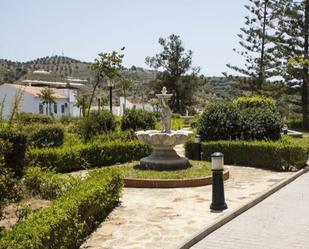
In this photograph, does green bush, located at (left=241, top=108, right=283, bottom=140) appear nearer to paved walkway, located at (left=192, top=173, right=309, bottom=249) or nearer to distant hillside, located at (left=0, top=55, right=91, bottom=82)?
paved walkway, located at (left=192, top=173, right=309, bottom=249)

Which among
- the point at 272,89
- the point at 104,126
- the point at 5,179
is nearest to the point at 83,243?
the point at 5,179

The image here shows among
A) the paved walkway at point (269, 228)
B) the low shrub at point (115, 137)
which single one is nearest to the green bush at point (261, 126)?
the low shrub at point (115, 137)

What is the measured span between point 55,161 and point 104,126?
30.3 ft

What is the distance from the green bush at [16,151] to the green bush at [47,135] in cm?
599

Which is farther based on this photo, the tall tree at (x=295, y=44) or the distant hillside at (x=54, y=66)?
the distant hillside at (x=54, y=66)

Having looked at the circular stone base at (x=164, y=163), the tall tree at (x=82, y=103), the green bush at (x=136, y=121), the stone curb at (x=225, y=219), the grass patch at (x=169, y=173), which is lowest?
the stone curb at (x=225, y=219)

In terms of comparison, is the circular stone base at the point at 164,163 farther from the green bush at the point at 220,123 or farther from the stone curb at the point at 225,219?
the green bush at the point at 220,123

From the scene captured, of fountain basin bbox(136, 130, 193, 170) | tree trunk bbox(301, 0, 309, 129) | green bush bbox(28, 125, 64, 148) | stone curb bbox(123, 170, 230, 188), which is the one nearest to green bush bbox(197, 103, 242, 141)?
fountain basin bbox(136, 130, 193, 170)

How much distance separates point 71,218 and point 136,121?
17079 millimetres

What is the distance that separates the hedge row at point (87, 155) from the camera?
42.9 feet

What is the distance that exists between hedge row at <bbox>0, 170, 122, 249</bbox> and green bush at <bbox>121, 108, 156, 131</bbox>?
13860 millimetres

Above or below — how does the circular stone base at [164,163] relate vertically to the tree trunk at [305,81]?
below

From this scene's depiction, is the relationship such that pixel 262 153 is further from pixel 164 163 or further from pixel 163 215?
pixel 163 215

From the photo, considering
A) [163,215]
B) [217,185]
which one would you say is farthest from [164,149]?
[163,215]
